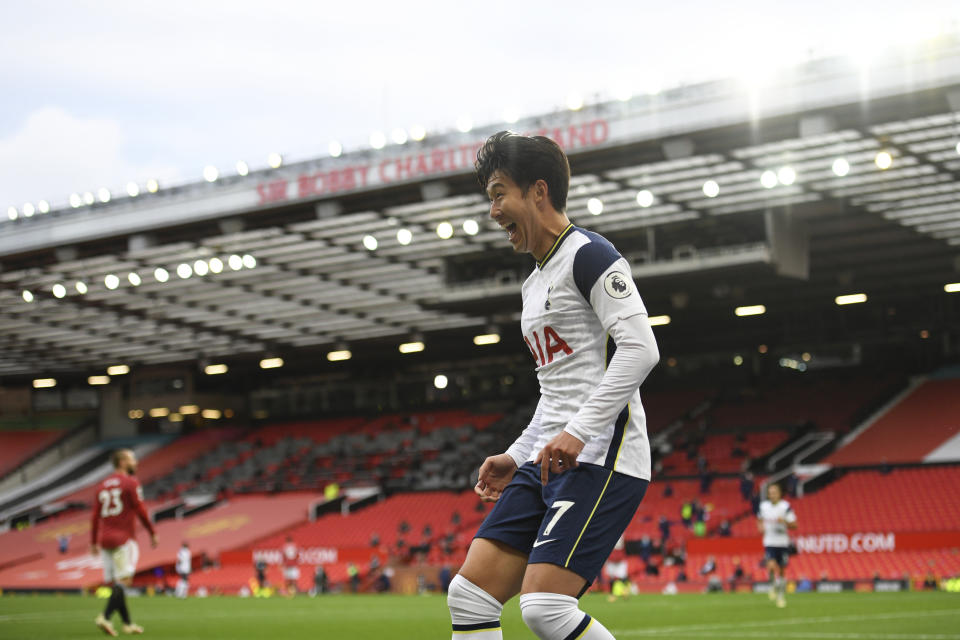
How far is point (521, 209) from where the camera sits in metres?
3.88

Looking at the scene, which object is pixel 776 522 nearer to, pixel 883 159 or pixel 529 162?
pixel 883 159

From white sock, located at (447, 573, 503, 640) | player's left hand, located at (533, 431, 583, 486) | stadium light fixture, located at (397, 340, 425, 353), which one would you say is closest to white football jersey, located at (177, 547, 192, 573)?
stadium light fixture, located at (397, 340, 425, 353)

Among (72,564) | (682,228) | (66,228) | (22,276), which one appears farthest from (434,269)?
(72,564)

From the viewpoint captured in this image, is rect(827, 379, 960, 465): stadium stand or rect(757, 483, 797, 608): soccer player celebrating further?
rect(827, 379, 960, 465): stadium stand

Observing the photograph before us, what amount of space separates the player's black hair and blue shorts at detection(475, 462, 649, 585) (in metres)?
0.94

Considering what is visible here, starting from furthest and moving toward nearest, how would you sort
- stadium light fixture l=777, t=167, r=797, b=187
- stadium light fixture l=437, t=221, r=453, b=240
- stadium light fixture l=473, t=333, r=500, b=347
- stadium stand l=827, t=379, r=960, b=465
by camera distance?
stadium light fixture l=473, t=333, r=500, b=347
stadium stand l=827, t=379, r=960, b=465
stadium light fixture l=437, t=221, r=453, b=240
stadium light fixture l=777, t=167, r=797, b=187

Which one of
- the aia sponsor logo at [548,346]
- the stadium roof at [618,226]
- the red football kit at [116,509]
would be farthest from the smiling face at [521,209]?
the stadium roof at [618,226]

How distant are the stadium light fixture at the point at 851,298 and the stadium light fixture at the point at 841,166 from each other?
1402cm

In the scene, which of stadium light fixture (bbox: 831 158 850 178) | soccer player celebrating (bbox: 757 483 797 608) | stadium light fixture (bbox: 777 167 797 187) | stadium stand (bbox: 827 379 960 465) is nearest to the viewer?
soccer player celebrating (bbox: 757 483 797 608)

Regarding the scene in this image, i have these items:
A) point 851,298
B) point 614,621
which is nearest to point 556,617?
point 614,621

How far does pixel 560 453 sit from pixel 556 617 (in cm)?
53

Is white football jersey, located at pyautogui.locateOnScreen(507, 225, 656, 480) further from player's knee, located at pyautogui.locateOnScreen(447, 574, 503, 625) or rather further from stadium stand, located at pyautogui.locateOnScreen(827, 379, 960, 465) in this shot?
stadium stand, located at pyautogui.locateOnScreen(827, 379, 960, 465)

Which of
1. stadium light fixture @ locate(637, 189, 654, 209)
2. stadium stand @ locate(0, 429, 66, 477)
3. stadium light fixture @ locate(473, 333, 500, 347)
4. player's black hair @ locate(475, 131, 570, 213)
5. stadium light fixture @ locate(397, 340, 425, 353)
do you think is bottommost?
player's black hair @ locate(475, 131, 570, 213)

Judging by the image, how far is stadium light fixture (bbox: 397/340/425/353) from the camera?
150 feet
